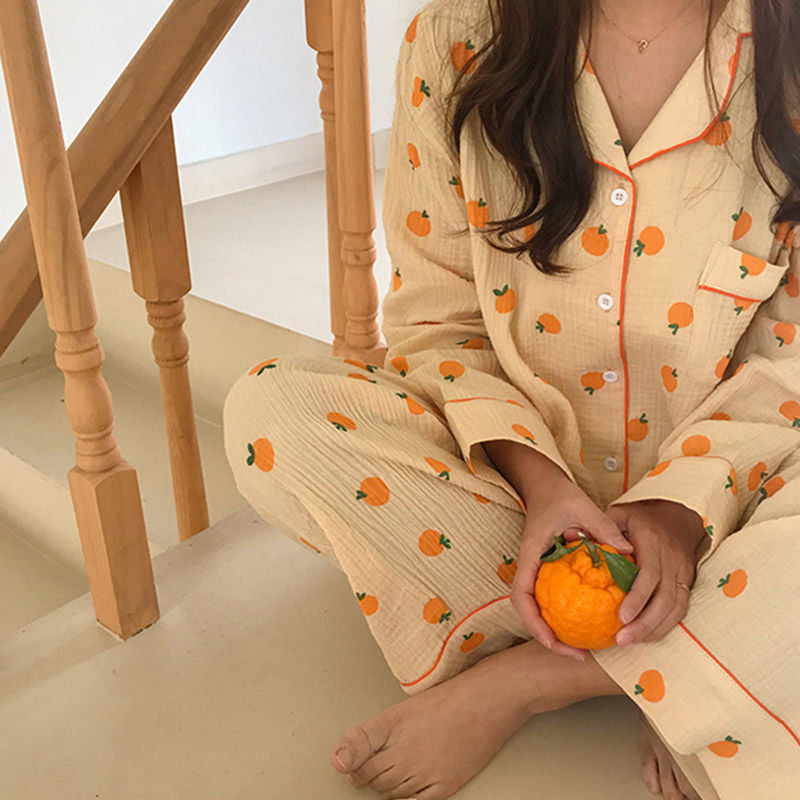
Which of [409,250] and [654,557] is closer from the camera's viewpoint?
[654,557]

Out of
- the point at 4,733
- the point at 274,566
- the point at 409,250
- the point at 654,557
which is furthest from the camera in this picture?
the point at 274,566

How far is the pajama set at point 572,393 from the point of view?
3.01ft

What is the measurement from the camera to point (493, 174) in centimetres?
102

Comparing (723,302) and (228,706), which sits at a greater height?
(723,302)

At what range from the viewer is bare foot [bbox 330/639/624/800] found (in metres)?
0.87

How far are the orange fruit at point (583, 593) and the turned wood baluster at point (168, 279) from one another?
0.60 meters

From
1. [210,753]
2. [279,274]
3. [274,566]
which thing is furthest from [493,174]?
[279,274]

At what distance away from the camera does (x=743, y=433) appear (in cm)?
94

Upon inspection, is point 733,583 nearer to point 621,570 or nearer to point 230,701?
point 621,570

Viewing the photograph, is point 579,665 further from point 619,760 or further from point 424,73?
point 424,73

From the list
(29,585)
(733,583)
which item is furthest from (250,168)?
(733,583)

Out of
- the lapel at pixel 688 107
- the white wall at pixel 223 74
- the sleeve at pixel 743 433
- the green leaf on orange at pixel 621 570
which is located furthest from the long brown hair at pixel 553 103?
the white wall at pixel 223 74

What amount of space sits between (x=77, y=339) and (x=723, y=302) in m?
0.64

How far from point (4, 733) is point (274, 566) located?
1.18 ft
